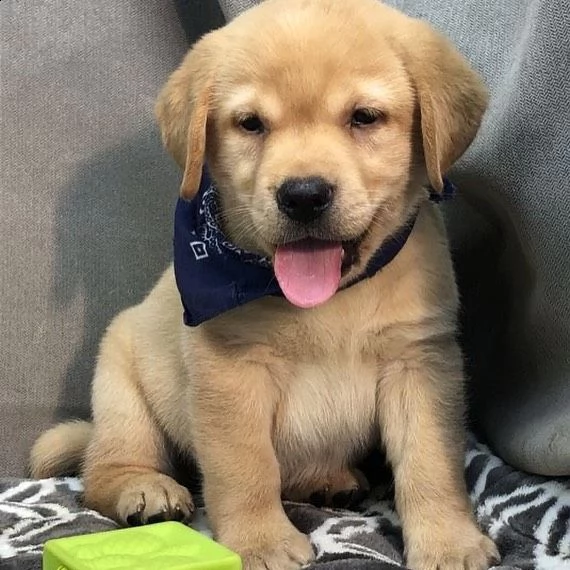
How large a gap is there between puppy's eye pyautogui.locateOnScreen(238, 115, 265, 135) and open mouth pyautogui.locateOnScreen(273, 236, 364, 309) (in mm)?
225

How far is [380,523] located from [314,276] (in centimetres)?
54

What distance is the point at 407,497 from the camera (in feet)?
6.39

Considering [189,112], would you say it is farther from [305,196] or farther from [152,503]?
[152,503]

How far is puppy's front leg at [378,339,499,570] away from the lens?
6.02ft

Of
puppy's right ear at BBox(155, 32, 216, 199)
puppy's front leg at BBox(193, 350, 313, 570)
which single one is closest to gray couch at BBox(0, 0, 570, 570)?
puppy's front leg at BBox(193, 350, 313, 570)

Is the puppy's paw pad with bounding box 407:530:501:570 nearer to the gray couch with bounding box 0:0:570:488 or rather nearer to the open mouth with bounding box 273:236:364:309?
the gray couch with bounding box 0:0:570:488

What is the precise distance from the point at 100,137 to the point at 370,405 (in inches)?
48.9

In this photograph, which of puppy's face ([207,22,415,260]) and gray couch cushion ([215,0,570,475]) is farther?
gray couch cushion ([215,0,570,475])

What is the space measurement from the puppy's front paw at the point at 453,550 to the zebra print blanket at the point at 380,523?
0.04m

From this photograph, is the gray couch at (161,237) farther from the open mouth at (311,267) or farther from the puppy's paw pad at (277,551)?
the open mouth at (311,267)

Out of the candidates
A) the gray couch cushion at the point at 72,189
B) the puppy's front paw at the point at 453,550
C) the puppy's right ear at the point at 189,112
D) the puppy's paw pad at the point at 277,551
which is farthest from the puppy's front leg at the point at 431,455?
the gray couch cushion at the point at 72,189

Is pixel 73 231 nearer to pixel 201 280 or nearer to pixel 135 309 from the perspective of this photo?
pixel 135 309

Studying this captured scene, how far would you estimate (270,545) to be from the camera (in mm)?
1839

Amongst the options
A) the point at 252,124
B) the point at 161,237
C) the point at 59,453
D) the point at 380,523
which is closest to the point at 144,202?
the point at 161,237
